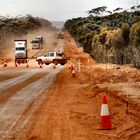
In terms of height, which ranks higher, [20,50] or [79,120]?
[20,50]

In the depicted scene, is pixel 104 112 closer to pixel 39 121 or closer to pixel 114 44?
pixel 39 121

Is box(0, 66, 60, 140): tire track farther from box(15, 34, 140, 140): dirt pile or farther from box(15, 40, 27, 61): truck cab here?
box(15, 40, 27, 61): truck cab

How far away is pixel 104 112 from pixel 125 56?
5178cm

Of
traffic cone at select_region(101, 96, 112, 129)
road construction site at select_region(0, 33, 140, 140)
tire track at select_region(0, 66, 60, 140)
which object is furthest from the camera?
tire track at select_region(0, 66, 60, 140)

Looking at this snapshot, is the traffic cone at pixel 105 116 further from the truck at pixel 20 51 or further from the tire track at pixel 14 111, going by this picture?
the truck at pixel 20 51

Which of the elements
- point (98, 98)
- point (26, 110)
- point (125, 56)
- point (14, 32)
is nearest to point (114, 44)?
point (125, 56)

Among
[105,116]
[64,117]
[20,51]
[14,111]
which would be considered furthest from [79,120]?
[20,51]

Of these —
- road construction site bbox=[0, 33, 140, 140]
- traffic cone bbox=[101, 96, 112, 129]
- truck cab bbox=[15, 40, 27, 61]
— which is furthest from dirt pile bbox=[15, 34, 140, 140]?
truck cab bbox=[15, 40, 27, 61]

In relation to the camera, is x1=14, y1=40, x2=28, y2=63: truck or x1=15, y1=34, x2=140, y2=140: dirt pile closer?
x1=15, y1=34, x2=140, y2=140: dirt pile

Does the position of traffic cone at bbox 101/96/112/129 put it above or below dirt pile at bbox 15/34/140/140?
above

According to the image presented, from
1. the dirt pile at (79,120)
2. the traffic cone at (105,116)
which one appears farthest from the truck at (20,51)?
the traffic cone at (105,116)

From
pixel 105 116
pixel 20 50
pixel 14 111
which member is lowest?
pixel 14 111

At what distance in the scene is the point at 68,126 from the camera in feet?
42.6

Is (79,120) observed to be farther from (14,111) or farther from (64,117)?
(14,111)
